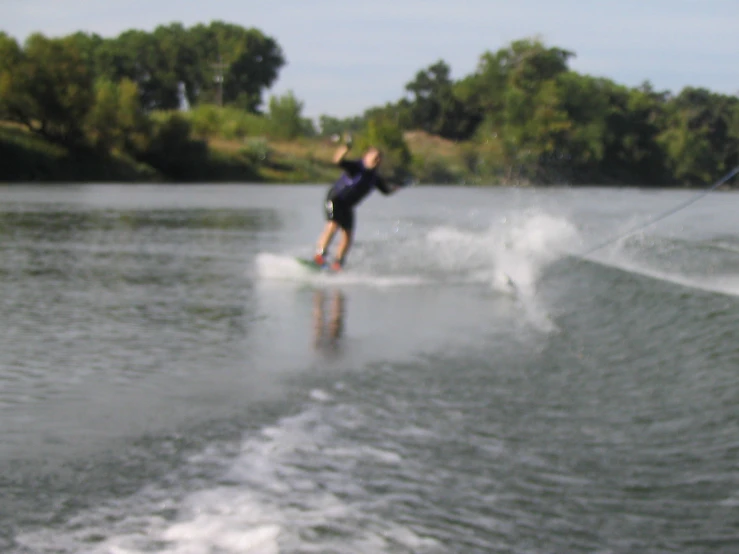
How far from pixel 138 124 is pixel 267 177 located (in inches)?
480

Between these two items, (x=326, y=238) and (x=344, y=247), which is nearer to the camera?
(x=326, y=238)

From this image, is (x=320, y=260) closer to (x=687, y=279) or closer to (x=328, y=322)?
(x=328, y=322)

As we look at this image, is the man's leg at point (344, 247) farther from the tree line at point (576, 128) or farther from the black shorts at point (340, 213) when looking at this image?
the tree line at point (576, 128)

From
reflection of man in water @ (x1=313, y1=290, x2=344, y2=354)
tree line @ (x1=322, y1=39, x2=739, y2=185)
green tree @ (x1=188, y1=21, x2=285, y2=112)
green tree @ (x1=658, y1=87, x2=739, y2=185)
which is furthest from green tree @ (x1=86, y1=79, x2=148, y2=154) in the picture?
reflection of man in water @ (x1=313, y1=290, x2=344, y2=354)

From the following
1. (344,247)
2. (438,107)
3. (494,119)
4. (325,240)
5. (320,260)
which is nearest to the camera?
(320,260)

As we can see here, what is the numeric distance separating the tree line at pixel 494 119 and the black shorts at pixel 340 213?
56.5m

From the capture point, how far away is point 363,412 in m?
6.00

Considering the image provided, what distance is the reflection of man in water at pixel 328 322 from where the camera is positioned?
843cm

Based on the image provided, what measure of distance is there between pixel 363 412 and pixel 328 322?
3.74 meters

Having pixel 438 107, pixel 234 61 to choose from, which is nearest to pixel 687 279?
pixel 438 107

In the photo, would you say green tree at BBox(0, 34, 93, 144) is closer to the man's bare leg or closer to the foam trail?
the man's bare leg

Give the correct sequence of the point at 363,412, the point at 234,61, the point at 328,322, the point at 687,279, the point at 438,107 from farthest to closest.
A: the point at 234,61 < the point at 438,107 < the point at 687,279 < the point at 328,322 < the point at 363,412

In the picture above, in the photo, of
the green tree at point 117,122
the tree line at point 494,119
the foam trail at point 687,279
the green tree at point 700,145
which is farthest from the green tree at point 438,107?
the foam trail at point 687,279

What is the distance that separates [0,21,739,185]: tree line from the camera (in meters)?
71.0
